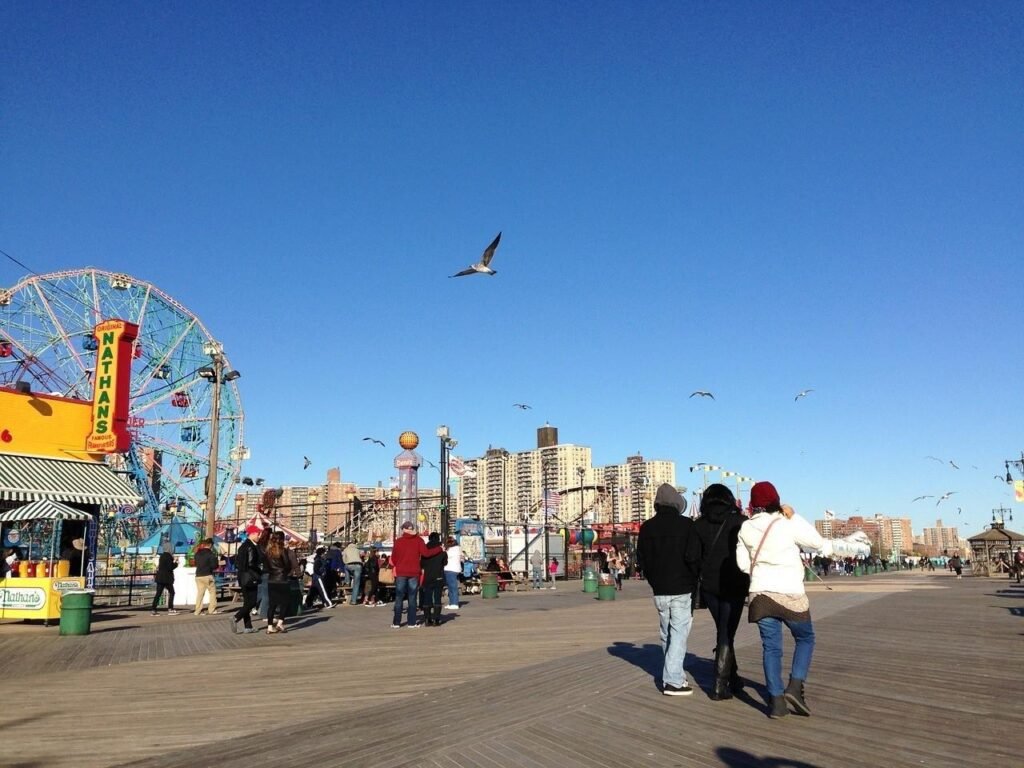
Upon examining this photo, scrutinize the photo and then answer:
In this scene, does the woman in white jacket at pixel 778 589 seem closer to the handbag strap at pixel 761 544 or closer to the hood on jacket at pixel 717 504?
the handbag strap at pixel 761 544

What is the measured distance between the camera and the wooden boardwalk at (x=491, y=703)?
5.13m

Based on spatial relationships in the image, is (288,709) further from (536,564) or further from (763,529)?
(536,564)

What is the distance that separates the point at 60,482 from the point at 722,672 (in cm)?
1813

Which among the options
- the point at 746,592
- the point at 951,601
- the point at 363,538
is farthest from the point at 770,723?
the point at 363,538

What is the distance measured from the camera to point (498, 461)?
186m

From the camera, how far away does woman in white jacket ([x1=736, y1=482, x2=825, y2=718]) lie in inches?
240

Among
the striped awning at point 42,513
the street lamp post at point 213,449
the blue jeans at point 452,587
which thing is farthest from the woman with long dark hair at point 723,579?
the street lamp post at point 213,449

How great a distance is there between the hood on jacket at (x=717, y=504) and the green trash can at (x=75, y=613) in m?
11.7

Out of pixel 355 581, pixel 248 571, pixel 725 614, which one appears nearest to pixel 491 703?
pixel 725 614

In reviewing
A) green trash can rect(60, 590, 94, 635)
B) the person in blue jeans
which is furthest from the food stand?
the person in blue jeans

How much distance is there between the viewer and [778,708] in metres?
6.01

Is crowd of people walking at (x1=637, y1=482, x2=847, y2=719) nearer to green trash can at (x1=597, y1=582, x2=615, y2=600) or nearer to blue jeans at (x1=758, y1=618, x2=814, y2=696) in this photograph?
blue jeans at (x1=758, y1=618, x2=814, y2=696)

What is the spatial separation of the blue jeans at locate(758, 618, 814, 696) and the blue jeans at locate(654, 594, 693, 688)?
2.85 feet

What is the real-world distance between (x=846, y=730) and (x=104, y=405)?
2040 centimetres
